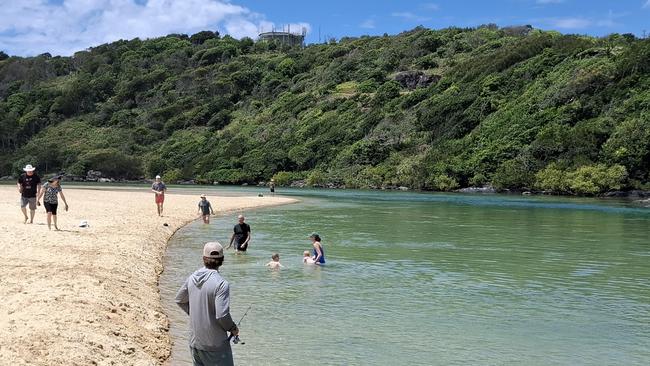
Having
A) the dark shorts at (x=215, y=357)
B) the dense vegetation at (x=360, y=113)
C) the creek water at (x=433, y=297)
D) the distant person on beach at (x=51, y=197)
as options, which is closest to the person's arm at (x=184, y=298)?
the dark shorts at (x=215, y=357)

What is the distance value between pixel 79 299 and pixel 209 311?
218 inches

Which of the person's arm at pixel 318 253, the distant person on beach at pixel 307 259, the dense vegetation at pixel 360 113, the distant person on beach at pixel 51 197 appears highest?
the dense vegetation at pixel 360 113

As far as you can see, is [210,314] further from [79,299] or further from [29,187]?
[29,187]

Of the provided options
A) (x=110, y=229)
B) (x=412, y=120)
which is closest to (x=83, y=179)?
(x=412, y=120)

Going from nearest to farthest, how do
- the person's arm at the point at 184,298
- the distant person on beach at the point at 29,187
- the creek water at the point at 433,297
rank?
the person's arm at the point at 184,298 < the creek water at the point at 433,297 < the distant person on beach at the point at 29,187

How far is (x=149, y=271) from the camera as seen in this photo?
48.6ft

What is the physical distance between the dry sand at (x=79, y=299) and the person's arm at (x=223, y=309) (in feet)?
10.1

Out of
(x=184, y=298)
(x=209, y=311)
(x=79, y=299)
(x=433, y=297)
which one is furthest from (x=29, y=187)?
(x=209, y=311)

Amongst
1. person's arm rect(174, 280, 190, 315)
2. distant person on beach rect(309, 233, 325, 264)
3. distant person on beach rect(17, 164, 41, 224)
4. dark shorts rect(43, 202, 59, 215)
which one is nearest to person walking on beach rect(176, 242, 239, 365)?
person's arm rect(174, 280, 190, 315)

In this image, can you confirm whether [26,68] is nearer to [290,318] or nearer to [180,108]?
[180,108]

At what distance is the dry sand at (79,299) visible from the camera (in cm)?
780

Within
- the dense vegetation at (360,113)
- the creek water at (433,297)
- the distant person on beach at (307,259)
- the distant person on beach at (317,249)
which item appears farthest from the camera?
the dense vegetation at (360,113)

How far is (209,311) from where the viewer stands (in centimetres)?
546

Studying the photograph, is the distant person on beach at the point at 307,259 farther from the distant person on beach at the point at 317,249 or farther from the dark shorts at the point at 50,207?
the dark shorts at the point at 50,207
